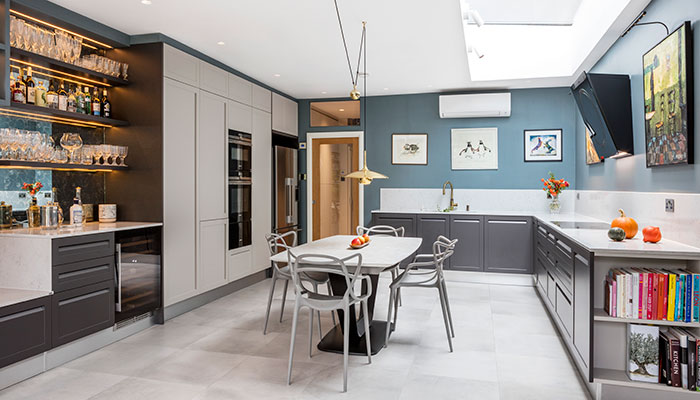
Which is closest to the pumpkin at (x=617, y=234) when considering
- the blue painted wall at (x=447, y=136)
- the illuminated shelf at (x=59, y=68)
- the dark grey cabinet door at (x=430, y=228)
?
the dark grey cabinet door at (x=430, y=228)

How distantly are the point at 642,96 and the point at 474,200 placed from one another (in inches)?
130

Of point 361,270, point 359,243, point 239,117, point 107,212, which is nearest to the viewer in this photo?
point 361,270

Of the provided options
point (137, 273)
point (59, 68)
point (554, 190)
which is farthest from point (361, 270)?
point (554, 190)

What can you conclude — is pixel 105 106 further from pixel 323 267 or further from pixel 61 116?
pixel 323 267

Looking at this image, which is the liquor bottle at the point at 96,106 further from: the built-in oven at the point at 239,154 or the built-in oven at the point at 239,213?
the built-in oven at the point at 239,213

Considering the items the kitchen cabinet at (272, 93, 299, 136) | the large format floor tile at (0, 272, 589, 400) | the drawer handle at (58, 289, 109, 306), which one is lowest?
the large format floor tile at (0, 272, 589, 400)

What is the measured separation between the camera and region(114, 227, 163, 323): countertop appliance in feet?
12.5

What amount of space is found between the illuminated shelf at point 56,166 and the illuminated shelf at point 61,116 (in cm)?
40

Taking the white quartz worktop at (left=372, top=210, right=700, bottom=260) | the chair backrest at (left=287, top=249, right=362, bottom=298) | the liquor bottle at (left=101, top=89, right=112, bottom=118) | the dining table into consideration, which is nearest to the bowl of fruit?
the dining table

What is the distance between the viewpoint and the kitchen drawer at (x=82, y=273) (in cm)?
324

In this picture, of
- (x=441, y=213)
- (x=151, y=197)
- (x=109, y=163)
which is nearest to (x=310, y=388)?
(x=151, y=197)

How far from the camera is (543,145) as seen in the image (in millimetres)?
6309

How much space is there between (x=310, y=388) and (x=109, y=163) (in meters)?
2.91

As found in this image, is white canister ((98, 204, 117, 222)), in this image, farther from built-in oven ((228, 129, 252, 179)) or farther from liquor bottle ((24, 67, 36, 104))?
built-in oven ((228, 129, 252, 179))
